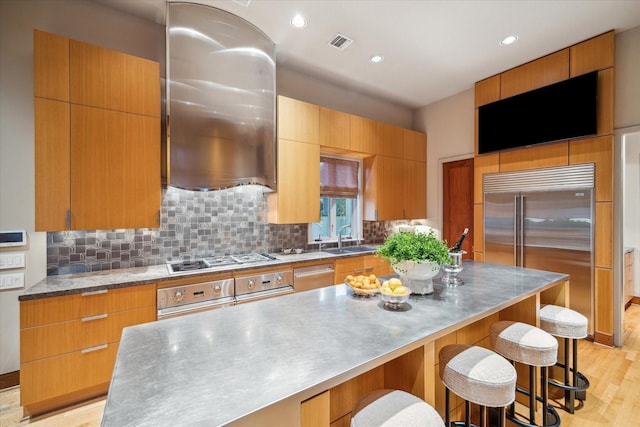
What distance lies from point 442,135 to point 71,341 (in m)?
5.13

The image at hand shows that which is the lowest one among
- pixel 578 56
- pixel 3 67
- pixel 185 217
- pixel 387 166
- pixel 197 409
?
pixel 197 409

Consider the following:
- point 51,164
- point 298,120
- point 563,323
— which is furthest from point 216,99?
point 563,323

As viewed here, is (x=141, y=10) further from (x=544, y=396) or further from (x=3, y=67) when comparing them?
(x=544, y=396)

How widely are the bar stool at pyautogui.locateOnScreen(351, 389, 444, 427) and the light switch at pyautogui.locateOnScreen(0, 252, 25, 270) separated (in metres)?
2.80

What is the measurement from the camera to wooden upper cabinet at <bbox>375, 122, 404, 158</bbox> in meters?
4.05

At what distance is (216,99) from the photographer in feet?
8.43

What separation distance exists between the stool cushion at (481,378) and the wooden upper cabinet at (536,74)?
3.50 meters

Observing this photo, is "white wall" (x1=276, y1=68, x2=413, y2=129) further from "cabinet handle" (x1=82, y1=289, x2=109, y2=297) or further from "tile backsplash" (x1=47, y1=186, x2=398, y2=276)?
"cabinet handle" (x1=82, y1=289, x2=109, y2=297)

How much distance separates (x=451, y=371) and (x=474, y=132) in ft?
12.5

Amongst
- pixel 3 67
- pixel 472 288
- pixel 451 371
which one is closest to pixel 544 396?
pixel 472 288

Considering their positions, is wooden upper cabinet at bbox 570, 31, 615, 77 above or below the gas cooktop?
above

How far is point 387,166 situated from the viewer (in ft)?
13.6

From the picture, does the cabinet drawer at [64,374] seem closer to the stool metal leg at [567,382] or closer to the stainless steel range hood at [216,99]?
the stainless steel range hood at [216,99]

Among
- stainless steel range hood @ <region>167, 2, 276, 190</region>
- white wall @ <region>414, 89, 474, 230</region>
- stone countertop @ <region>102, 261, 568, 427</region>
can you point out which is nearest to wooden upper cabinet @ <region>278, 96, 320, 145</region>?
stainless steel range hood @ <region>167, 2, 276, 190</region>
